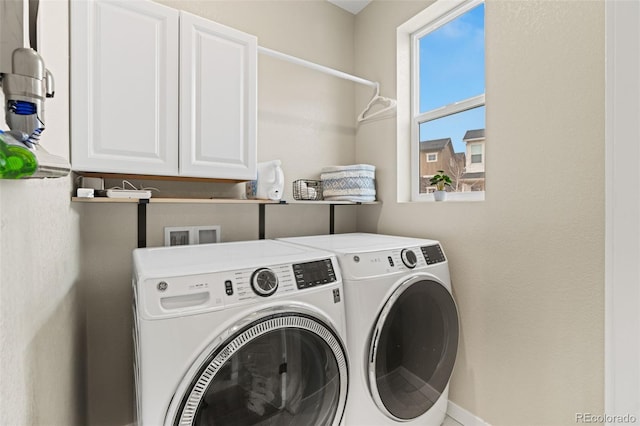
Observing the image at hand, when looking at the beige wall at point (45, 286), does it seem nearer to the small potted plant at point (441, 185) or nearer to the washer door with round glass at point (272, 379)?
the washer door with round glass at point (272, 379)

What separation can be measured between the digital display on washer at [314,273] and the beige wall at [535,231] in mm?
904

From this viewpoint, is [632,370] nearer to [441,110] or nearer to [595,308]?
[595,308]

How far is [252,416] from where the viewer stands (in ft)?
3.56

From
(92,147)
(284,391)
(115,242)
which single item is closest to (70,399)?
(115,242)

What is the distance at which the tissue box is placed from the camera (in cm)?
216

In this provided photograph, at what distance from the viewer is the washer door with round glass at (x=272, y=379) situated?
0.97 metres

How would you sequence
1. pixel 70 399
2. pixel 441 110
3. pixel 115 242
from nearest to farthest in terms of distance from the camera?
1. pixel 70 399
2. pixel 115 242
3. pixel 441 110

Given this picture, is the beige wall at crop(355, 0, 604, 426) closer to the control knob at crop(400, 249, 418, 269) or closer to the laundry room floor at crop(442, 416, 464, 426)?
the laundry room floor at crop(442, 416, 464, 426)

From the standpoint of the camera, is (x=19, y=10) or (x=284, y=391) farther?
(x=284, y=391)

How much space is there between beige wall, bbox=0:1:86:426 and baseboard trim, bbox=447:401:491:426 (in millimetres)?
1893

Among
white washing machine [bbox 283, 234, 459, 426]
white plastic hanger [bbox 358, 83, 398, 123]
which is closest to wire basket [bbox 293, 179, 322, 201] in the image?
white washing machine [bbox 283, 234, 459, 426]

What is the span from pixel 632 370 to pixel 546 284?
40 cm

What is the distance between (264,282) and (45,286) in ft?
2.03

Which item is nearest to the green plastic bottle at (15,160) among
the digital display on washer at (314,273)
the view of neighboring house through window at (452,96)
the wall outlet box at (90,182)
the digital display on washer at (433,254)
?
the digital display on washer at (314,273)
